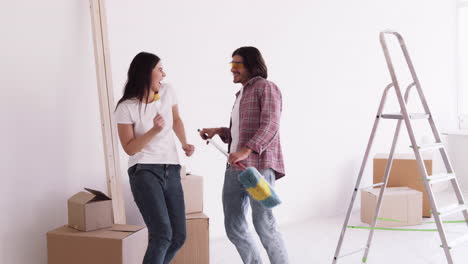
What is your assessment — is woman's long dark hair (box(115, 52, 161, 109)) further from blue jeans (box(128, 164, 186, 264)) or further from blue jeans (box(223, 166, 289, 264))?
blue jeans (box(223, 166, 289, 264))

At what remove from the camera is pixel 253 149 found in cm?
254

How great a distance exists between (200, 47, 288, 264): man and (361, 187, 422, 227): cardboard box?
2.20 m

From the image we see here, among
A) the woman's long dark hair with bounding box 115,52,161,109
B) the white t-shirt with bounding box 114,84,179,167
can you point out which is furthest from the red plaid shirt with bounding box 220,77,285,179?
the woman's long dark hair with bounding box 115,52,161,109

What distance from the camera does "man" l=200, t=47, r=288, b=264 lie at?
2.59 m

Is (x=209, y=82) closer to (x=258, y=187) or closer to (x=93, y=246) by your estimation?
(x=93, y=246)

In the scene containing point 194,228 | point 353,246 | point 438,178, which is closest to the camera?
point 438,178

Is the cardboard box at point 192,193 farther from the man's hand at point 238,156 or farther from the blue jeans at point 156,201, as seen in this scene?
the man's hand at point 238,156

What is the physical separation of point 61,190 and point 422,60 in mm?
4396

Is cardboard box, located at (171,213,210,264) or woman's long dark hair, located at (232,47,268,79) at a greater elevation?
woman's long dark hair, located at (232,47,268,79)

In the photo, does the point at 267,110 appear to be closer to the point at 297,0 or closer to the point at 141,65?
the point at 141,65

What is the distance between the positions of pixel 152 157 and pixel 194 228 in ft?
3.10

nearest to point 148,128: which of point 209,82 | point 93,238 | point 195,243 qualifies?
point 93,238

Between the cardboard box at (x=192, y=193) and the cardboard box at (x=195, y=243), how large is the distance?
0.06 metres

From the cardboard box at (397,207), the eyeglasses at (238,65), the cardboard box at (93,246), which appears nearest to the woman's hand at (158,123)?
the eyeglasses at (238,65)
